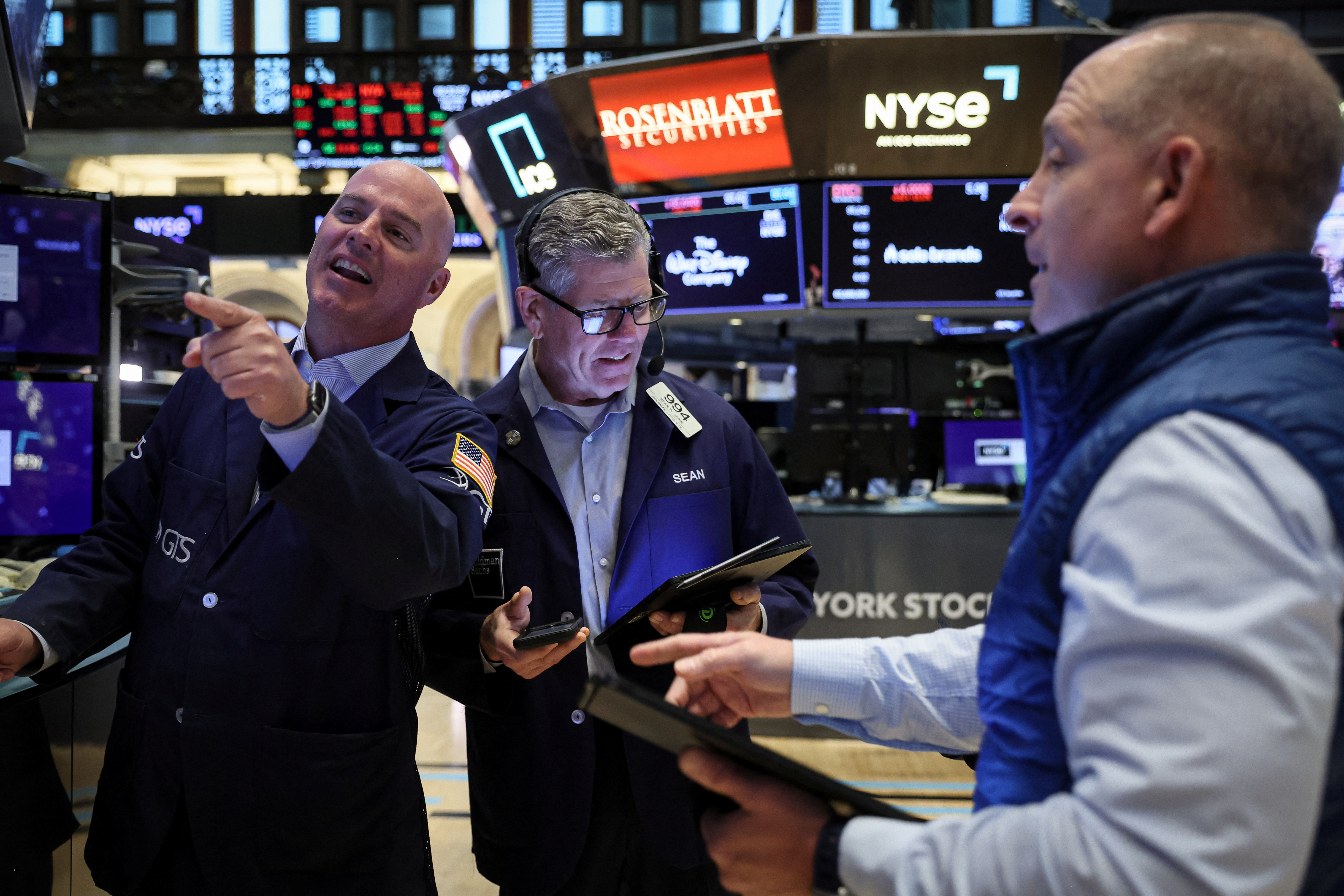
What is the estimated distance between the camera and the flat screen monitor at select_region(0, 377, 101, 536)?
93.8 inches

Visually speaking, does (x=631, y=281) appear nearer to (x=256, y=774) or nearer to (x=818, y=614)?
(x=256, y=774)

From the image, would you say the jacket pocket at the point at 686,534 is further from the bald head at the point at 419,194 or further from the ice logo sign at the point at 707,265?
the ice logo sign at the point at 707,265

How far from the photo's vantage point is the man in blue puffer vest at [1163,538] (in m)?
0.59

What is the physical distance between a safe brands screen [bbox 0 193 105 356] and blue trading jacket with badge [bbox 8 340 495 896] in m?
1.27

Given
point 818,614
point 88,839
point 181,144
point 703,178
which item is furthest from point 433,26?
point 88,839

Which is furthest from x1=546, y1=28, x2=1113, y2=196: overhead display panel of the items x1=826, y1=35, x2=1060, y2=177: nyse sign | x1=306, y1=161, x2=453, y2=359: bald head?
x1=306, y1=161, x2=453, y2=359: bald head

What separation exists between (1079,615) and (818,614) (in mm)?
4136

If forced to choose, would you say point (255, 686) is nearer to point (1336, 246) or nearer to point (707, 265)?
point (707, 265)

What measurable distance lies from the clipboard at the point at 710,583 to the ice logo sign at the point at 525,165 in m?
4.83

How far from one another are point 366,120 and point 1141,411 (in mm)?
12033

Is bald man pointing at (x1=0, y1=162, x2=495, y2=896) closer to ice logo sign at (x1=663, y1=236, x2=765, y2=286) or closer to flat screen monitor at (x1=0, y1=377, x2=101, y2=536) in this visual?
flat screen monitor at (x1=0, y1=377, x2=101, y2=536)

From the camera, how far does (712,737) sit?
0.79 meters

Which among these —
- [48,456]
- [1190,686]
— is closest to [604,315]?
[1190,686]

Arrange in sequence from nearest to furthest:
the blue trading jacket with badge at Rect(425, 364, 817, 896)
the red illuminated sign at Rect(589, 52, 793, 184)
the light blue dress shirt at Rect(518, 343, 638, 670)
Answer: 1. the blue trading jacket with badge at Rect(425, 364, 817, 896)
2. the light blue dress shirt at Rect(518, 343, 638, 670)
3. the red illuminated sign at Rect(589, 52, 793, 184)
